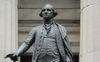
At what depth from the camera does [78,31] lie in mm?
24047

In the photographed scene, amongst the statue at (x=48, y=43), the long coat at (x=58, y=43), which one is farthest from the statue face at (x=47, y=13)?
the long coat at (x=58, y=43)

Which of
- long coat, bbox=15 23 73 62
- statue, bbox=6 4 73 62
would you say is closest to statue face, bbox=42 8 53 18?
statue, bbox=6 4 73 62

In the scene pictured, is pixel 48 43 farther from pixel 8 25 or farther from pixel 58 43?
pixel 8 25

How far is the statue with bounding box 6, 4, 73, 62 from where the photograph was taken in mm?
12789

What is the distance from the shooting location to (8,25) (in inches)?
874
